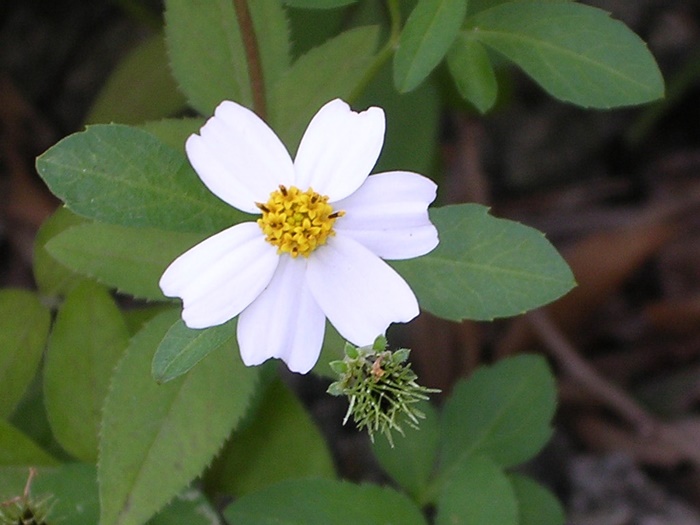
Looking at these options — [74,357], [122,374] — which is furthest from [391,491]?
[74,357]

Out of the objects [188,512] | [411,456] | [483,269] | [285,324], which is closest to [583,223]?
[411,456]

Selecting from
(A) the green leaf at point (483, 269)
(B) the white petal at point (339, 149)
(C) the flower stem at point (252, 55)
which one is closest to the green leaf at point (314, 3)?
(C) the flower stem at point (252, 55)

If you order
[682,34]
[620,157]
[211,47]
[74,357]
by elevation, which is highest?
[211,47]

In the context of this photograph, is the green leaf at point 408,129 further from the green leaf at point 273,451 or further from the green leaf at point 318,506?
the green leaf at point 318,506

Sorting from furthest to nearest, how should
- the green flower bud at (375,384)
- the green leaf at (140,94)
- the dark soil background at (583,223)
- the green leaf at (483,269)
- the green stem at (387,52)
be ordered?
1. the dark soil background at (583,223)
2. the green leaf at (140,94)
3. the green stem at (387,52)
4. the green leaf at (483,269)
5. the green flower bud at (375,384)

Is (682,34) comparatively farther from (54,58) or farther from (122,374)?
(122,374)

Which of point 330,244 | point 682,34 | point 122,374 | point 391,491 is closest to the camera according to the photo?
point 330,244
